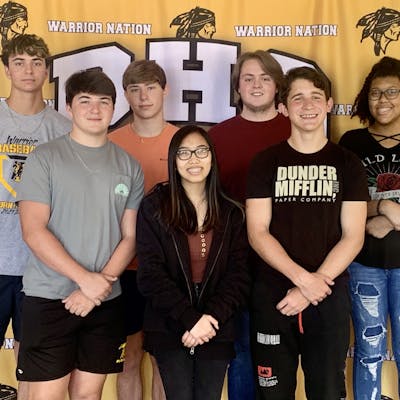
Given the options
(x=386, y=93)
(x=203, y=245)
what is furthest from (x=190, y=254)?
(x=386, y=93)

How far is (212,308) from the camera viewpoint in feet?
6.41

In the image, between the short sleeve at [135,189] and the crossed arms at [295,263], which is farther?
the short sleeve at [135,189]

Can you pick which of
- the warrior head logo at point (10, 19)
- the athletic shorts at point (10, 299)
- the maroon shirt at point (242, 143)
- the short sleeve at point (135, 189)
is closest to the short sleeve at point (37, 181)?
the short sleeve at point (135, 189)

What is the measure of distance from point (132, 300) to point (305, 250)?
0.93 metres

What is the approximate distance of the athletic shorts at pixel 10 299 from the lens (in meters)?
2.42

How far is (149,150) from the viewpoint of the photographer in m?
2.70

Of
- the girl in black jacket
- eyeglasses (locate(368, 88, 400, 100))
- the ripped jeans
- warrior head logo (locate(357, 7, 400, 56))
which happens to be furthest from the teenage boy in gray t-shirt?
warrior head logo (locate(357, 7, 400, 56))

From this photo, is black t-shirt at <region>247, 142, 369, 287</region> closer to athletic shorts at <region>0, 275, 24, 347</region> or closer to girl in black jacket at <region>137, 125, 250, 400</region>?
girl in black jacket at <region>137, 125, 250, 400</region>

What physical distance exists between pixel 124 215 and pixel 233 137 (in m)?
0.79

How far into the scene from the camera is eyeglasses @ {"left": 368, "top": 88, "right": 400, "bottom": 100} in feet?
8.40

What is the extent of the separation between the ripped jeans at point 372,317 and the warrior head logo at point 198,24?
1.59 meters

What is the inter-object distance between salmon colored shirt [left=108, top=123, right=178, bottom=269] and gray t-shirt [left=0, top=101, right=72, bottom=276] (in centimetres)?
37

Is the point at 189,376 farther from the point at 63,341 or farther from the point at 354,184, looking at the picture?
the point at 354,184

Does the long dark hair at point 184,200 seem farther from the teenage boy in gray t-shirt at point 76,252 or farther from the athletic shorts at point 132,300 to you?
the athletic shorts at point 132,300
